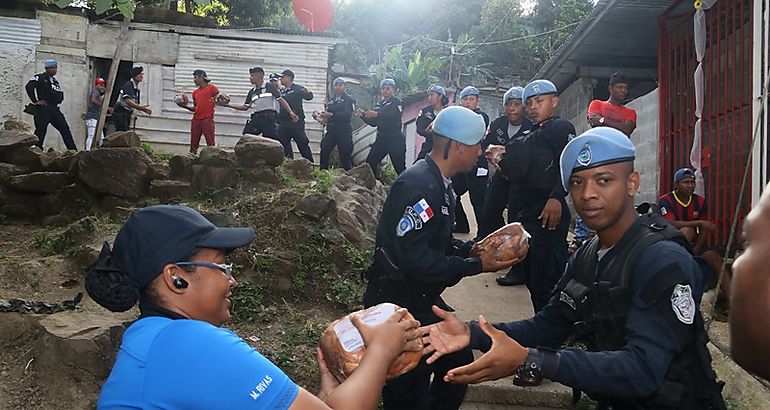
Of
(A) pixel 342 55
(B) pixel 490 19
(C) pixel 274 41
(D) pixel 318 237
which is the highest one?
(B) pixel 490 19

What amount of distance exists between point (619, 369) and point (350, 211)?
601 centimetres

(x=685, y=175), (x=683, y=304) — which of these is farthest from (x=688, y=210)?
(x=683, y=304)

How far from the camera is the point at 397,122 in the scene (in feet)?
30.3

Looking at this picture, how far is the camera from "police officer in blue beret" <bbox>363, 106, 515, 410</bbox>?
126 inches

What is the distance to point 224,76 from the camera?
1484 cm

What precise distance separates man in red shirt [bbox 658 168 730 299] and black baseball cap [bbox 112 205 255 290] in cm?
531

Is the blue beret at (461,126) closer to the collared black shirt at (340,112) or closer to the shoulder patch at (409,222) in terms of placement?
the shoulder patch at (409,222)

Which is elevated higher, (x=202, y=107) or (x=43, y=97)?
(x=43, y=97)

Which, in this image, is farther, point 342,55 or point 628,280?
point 342,55

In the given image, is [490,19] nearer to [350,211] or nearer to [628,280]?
[350,211]

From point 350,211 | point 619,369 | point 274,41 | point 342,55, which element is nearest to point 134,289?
point 619,369

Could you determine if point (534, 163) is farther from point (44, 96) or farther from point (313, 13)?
point (313, 13)

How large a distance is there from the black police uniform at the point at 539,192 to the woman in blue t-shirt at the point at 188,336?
2.41 m

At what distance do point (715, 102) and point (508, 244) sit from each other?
13.6 feet
